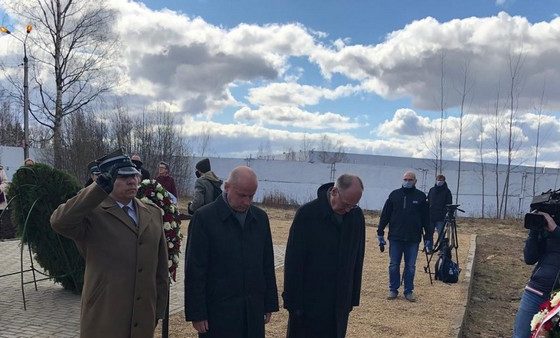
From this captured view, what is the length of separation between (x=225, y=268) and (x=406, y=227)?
481cm

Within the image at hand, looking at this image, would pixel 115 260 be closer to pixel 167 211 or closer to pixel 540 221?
pixel 167 211

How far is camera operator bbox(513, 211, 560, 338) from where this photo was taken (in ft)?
13.6

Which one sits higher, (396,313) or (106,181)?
(106,181)

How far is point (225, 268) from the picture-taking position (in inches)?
133

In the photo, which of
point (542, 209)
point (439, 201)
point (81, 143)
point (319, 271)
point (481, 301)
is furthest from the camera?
point (81, 143)

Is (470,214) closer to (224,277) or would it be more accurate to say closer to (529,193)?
(529,193)

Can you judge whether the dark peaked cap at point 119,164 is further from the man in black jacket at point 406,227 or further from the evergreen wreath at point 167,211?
the man in black jacket at point 406,227

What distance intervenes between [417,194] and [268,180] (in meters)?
24.0

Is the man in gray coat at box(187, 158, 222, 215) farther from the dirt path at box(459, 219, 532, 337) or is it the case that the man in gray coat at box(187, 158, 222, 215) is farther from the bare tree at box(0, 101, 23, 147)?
the bare tree at box(0, 101, 23, 147)

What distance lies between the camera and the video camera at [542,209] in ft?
13.2

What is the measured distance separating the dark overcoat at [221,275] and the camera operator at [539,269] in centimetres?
236

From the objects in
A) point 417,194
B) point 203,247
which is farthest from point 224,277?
point 417,194

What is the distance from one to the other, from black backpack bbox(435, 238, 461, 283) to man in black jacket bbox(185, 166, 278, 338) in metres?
6.54

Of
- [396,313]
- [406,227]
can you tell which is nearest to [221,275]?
[396,313]
